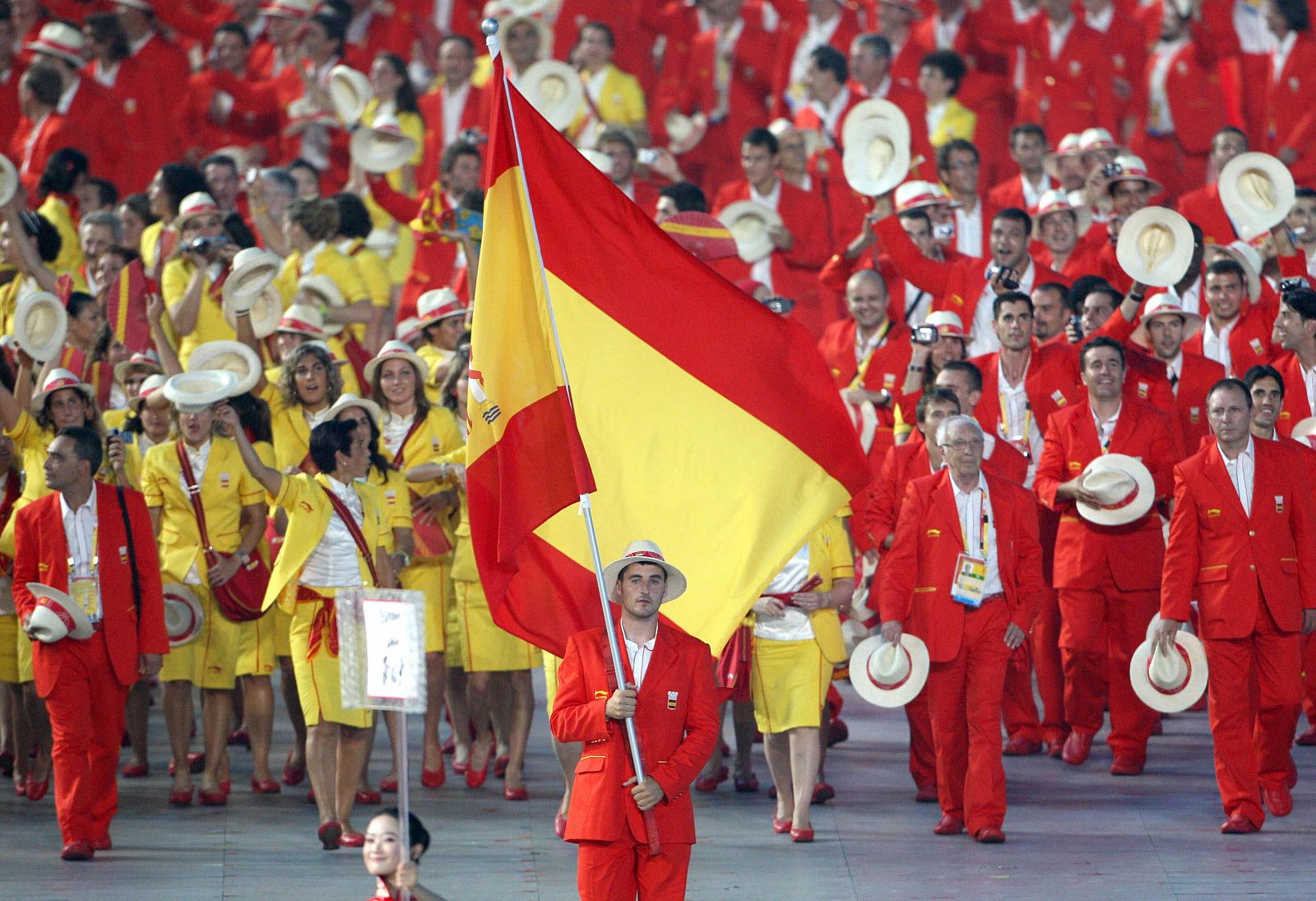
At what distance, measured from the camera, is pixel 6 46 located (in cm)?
1905

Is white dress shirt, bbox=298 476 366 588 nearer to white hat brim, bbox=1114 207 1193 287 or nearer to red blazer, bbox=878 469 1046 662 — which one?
red blazer, bbox=878 469 1046 662

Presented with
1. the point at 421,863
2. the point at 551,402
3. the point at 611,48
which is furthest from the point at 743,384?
the point at 611,48

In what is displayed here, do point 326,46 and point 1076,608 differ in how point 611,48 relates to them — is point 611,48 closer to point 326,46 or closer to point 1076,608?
point 326,46

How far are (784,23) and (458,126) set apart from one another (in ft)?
10.2

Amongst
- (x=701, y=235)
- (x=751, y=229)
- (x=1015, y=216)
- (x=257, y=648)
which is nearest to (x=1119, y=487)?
(x=1015, y=216)

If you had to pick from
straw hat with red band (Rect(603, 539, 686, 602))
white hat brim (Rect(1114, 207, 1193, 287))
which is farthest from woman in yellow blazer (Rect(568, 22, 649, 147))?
straw hat with red band (Rect(603, 539, 686, 602))

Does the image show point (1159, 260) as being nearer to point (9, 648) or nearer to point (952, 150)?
point (952, 150)

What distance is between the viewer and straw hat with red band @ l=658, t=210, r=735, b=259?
40.4 feet

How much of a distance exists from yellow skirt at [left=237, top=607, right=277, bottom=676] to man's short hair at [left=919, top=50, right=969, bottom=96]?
8183 millimetres

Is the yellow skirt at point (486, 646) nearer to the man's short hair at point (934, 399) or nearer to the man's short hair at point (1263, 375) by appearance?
the man's short hair at point (934, 399)

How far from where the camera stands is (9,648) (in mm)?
11289

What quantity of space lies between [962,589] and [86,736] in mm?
4346

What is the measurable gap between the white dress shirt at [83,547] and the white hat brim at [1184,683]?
5.18 meters

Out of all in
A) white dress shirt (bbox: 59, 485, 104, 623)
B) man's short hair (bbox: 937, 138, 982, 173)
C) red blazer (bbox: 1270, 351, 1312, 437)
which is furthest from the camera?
man's short hair (bbox: 937, 138, 982, 173)
